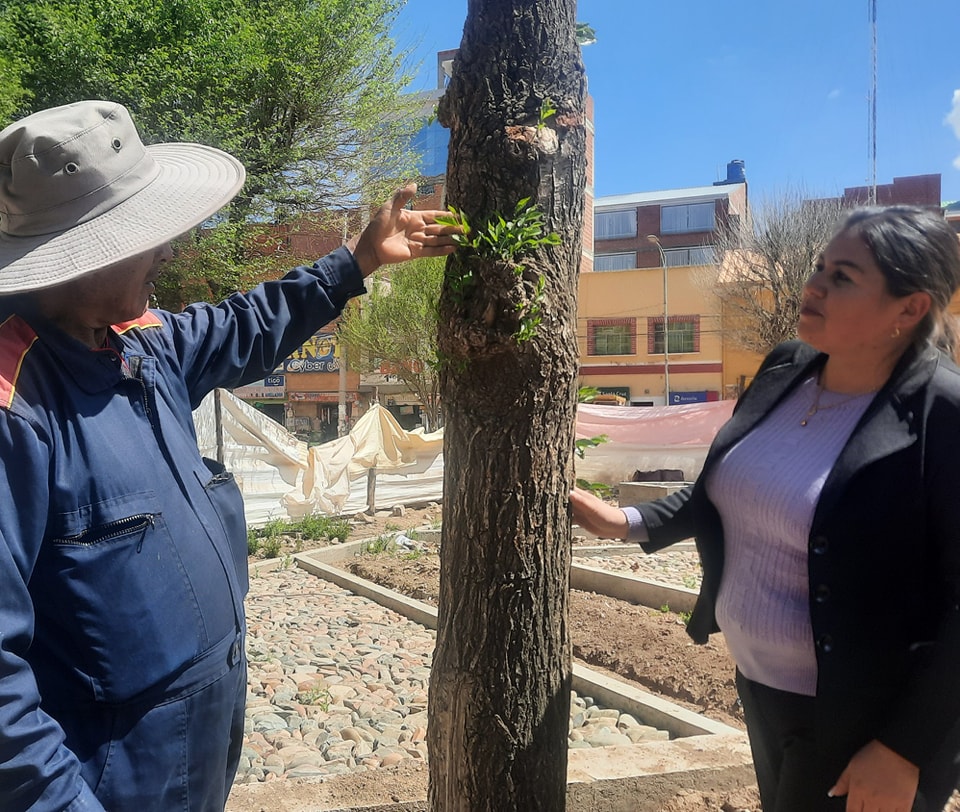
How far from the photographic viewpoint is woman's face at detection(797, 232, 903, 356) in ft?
5.83

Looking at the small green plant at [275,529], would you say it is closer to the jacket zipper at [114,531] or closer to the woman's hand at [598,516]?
the woman's hand at [598,516]

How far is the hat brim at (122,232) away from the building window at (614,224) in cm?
4997

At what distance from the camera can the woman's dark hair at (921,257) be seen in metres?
1.75

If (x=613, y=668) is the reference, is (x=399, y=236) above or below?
above

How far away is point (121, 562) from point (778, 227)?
21851 millimetres

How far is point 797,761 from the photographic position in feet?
5.71

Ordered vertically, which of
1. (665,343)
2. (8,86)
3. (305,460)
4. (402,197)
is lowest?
(305,460)

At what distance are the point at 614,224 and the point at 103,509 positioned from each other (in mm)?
51277

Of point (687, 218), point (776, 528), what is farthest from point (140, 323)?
point (687, 218)

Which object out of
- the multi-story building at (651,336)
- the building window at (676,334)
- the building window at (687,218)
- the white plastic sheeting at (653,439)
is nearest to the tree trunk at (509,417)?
the white plastic sheeting at (653,439)

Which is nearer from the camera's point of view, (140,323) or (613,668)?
(140,323)

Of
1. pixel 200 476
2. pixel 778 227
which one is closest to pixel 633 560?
pixel 200 476

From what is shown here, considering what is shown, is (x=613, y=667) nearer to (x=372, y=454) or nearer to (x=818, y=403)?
(x=818, y=403)

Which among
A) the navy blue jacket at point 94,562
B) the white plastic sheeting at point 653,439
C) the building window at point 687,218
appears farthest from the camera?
the building window at point 687,218
